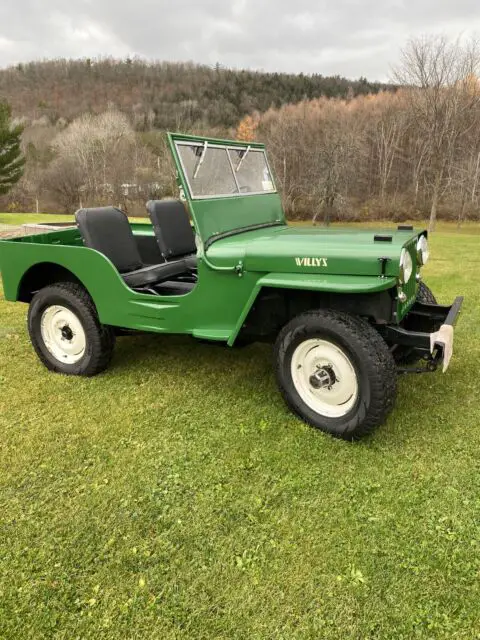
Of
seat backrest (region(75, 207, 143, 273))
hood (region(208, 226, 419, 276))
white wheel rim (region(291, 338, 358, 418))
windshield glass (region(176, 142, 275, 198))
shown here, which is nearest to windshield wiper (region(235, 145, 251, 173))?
windshield glass (region(176, 142, 275, 198))

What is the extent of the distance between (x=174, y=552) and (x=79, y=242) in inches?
141

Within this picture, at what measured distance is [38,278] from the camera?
440 centimetres

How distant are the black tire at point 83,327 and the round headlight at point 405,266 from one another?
2345 mm

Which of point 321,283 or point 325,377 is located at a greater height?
point 321,283

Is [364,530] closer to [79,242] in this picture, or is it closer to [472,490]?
[472,490]

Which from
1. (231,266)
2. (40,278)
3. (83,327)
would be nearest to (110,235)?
(40,278)

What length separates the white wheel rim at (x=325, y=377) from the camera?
3070 mm

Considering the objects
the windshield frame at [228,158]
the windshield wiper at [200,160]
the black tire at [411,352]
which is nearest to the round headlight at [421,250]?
the black tire at [411,352]

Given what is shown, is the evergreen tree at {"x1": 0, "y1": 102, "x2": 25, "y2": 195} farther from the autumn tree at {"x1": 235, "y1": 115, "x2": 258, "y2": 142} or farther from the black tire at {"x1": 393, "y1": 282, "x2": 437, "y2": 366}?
the black tire at {"x1": 393, "y1": 282, "x2": 437, "y2": 366}

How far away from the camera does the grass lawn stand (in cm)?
196

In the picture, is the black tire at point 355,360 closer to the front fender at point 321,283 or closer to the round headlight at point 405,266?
the front fender at point 321,283

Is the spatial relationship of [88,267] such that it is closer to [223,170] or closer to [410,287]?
[223,170]

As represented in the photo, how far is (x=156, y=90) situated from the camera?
70.8m

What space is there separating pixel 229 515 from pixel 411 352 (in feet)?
6.00
